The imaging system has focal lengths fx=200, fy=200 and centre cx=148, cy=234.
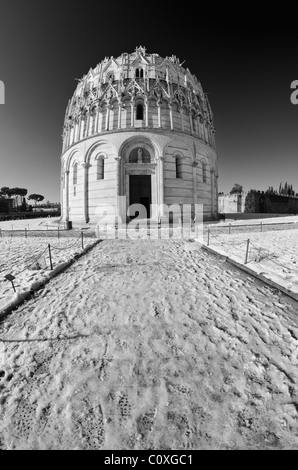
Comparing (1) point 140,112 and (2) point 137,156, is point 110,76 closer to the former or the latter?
(1) point 140,112

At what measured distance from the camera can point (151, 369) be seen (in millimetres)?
3008

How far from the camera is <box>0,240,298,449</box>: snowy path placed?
85.4 inches

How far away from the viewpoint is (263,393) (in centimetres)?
262

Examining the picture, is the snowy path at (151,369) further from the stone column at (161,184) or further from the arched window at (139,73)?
the arched window at (139,73)

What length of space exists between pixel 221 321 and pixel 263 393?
1.54m

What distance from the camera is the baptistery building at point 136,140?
68.2 ft

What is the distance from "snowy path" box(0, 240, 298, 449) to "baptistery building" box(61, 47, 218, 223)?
16395 millimetres

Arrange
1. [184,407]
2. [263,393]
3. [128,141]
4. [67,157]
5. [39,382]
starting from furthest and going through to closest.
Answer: [67,157] < [128,141] < [39,382] < [263,393] < [184,407]

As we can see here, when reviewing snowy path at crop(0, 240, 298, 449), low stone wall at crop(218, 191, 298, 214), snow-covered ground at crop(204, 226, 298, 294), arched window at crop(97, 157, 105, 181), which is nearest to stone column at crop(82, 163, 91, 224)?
arched window at crop(97, 157, 105, 181)

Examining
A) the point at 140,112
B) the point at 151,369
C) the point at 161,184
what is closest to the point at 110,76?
the point at 140,112

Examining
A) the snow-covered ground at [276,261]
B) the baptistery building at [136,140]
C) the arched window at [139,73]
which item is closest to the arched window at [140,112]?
the baptistery building at [136,140]

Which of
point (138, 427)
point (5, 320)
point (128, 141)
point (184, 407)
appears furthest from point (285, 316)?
point (128, 141)

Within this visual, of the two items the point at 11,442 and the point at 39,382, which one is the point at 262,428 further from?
the point at 39,382
